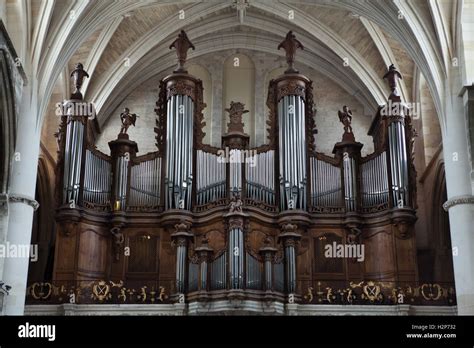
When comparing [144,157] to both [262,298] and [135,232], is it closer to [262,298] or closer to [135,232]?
[135,232]

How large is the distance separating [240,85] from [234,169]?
5.27 m

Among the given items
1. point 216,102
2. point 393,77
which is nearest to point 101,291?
point 216,102

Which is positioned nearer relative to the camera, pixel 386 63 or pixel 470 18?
pixel 470 18

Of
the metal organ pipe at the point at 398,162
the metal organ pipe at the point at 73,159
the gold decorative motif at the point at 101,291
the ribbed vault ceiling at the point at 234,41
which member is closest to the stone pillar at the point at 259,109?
the ribbed vault ceiling at the point at 234,41

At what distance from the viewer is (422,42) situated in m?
19.6

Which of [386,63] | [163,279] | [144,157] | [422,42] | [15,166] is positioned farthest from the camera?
[386,63]

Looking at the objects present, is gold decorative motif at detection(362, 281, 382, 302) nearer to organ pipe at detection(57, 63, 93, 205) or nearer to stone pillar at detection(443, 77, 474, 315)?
stone pillar at detection(443, 77, 474, 315)

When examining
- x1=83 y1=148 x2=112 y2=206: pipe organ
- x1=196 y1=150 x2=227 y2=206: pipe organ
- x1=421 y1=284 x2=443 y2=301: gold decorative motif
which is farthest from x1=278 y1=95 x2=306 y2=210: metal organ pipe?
x1=83 y1=148 x2=112 y2=206: pipe organ

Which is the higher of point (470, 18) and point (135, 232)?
point (470, 18)

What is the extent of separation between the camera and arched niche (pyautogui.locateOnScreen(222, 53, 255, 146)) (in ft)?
85.5

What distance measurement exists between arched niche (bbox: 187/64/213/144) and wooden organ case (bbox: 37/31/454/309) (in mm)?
2464
